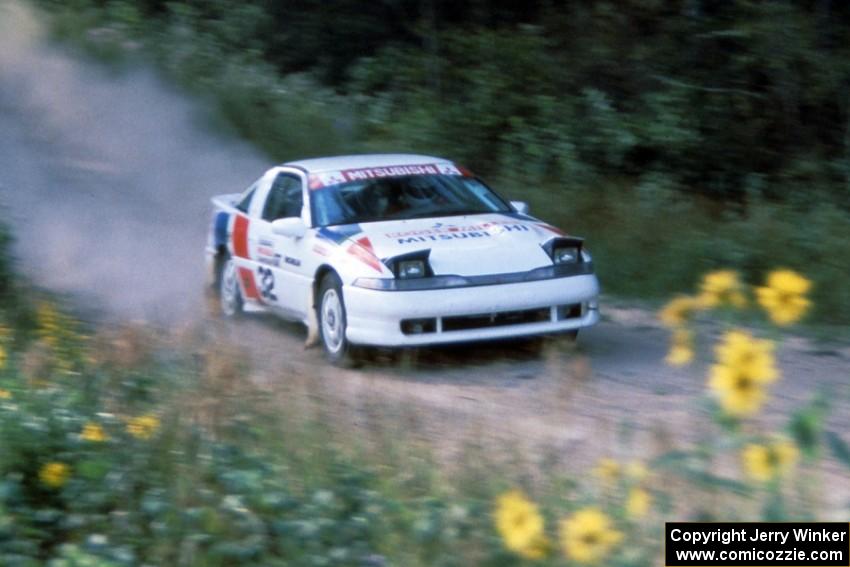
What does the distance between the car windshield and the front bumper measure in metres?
1.04

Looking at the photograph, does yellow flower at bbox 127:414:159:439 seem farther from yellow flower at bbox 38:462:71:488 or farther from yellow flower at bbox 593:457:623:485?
yellow flower at bbox 593:457:623:485

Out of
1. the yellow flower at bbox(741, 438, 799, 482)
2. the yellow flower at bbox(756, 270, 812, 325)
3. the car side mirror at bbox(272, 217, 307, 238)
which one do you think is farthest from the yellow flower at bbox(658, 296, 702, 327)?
the car side mirror at bbox(272, 217, 307, 238)

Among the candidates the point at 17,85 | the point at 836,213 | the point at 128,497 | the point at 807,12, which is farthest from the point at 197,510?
the point at 17,85

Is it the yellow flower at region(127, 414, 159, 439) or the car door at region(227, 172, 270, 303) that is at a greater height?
the yellow flower at region(127, 414, 159, 439)

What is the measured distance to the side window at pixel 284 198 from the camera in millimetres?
11137

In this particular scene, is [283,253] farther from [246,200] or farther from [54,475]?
[54,475]

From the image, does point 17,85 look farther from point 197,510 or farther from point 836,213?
point 197,510

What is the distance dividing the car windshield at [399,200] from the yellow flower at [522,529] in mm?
6420

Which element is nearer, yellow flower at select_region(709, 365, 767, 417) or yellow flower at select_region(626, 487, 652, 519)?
yellow flower at select_region(709, 365, 767, 417)

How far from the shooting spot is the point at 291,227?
10.5 metres

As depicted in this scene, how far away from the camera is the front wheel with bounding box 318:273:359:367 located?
989 centimetres

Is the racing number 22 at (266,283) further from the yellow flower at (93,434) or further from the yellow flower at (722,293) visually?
the yellow flower at (722,293)

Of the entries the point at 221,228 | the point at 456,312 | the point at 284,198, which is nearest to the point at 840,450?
the point at 456,312

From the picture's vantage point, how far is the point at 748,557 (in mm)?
4188
